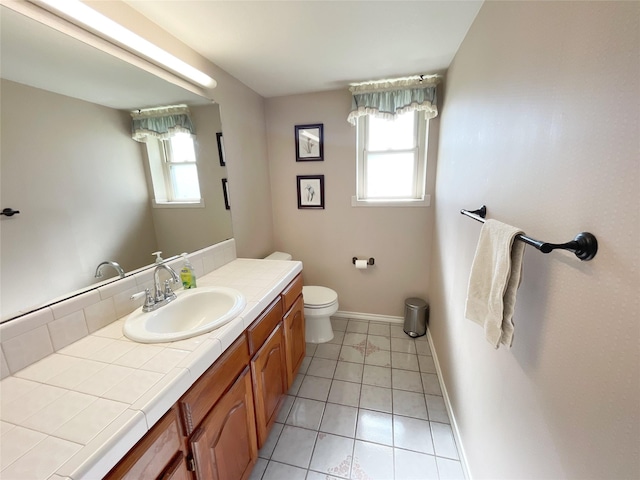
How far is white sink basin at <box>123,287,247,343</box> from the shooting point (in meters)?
0.96

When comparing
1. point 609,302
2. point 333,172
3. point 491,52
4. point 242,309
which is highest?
point 491,52

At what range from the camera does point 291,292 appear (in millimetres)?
1649

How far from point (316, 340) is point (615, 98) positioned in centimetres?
227

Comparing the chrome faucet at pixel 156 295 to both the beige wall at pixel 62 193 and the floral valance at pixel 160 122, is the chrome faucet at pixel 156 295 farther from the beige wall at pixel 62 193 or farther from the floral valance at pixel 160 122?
the floral valance at pixel 160 122

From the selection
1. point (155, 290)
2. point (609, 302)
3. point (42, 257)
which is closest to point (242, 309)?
point (155, 290)

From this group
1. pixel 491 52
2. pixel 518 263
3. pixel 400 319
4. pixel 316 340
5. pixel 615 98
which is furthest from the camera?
pixel 400 319

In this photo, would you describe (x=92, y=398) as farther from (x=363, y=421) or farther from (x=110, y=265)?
(x=363, y=421)

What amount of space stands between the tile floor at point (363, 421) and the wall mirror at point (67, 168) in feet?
4.19

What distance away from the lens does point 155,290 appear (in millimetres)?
1197

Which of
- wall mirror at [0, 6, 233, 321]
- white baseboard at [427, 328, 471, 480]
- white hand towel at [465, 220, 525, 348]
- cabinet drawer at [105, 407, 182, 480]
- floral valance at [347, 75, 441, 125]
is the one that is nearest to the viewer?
cabinet drawer at [105, 407, 182, 480]

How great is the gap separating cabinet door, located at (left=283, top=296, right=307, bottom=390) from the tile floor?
217 millimetres

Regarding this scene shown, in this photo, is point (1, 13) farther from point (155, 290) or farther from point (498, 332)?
point (498, 332)

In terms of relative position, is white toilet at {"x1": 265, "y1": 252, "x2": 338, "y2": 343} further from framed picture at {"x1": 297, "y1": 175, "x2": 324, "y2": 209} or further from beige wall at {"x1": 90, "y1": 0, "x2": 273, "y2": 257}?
framed picture at {"x1": 297, "y1": 175, "x2": 324, "y2": 209}

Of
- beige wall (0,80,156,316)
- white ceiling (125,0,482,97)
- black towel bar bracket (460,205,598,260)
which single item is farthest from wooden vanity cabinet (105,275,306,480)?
white ceiling (125,0,482,97)
